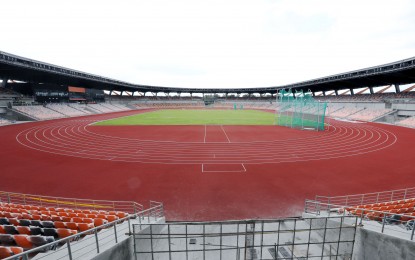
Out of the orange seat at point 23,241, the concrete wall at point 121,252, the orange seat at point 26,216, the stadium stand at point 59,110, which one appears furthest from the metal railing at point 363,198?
the stadium stand at point 59,110

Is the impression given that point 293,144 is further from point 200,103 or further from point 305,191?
point 200,103

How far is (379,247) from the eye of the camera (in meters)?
6.06

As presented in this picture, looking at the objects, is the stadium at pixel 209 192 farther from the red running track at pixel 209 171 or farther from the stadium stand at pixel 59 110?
the stadium stand at pixel 59 110

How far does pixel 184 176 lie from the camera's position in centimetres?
1252

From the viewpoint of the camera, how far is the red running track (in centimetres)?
990

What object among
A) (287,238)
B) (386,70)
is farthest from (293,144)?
(386,70)

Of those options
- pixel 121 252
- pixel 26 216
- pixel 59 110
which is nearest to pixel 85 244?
pixel 121 252

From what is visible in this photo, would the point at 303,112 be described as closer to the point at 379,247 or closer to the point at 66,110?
the point at 379,247

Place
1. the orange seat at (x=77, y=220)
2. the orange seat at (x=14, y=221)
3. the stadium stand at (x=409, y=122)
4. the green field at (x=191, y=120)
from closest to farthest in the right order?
the orange seat at (x=14, y=221) → the orange seat at (x=77, y=220) → the stadium stand at (x=409, y=122) → the green field at (x=191, y=120)

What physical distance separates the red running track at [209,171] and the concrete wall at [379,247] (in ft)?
8.76

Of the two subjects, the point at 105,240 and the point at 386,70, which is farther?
the point at 386,70

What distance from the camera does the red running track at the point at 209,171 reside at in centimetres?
990

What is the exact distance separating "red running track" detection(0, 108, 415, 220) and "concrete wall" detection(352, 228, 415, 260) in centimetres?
267

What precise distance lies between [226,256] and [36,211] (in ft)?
22.7
